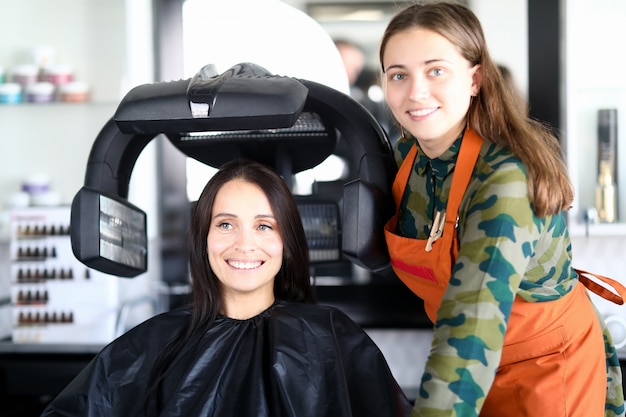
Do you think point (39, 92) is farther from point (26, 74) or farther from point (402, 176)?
point (402, 176)

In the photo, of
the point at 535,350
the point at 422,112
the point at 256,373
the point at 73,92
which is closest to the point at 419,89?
the point at 422,112

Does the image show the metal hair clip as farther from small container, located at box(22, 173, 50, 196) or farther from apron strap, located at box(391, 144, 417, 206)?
small container, located at box(22, 173, 50, 196)

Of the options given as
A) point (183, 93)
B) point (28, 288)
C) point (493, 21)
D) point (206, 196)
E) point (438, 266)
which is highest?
point (493, 21)

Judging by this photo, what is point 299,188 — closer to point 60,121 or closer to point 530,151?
point 60,121

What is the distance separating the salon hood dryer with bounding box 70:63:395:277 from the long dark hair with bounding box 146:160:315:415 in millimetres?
87

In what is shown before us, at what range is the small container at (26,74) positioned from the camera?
2982 mm

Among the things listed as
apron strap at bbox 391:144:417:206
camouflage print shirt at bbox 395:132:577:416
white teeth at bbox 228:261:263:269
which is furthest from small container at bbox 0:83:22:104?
camouflage print shirt at bbox 395:132:577:416

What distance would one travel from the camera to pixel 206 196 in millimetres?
1717

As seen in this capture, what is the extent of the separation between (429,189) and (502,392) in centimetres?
40

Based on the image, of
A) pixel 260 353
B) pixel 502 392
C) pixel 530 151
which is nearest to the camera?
pixel 530 151

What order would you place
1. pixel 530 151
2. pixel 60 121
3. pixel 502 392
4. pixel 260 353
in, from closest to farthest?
pixel 530 151
pixel 502 392
pixel 260 353
pixel 60 121

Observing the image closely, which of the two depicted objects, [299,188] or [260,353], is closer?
[260,353]

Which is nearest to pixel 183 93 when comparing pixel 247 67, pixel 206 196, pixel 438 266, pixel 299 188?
pixel 247 67

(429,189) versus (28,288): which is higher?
(429,189)
